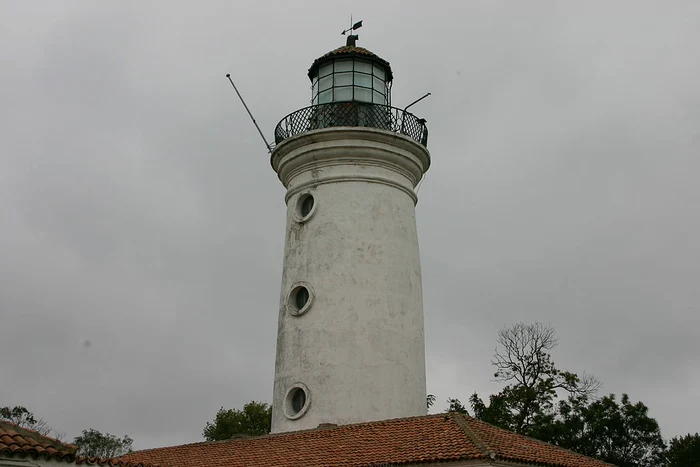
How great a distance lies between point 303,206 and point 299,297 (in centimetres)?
211

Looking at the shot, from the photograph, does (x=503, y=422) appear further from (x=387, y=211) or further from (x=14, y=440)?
(x=14, y=440)

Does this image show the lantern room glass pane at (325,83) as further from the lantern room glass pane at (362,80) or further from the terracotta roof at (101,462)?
the terracotta roof at (101,462)

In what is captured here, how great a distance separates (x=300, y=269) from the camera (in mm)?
18875

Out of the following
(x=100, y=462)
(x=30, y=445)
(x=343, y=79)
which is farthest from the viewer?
(x=343, y=79)

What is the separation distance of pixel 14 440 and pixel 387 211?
10433 millimetres

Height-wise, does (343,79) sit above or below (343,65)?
below

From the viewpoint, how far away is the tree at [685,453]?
2716 centimetres

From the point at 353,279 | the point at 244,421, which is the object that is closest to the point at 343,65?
the point at 353,279

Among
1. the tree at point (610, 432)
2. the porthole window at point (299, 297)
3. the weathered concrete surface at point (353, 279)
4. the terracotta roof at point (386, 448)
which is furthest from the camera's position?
the tree at point (610, 432)

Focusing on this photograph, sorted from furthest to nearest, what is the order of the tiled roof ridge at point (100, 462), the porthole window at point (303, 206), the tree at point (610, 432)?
the tree at point (610, 432) → the porthole window at point (303, 206) → the tiled roof ridge at point (100, 462)

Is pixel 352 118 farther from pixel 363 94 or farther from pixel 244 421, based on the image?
pixel 244 421

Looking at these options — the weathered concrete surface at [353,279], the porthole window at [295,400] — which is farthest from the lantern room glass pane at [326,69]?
the porthole window at [295,400]

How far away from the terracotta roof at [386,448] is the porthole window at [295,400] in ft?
4.62

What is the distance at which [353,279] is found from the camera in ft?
59.9
